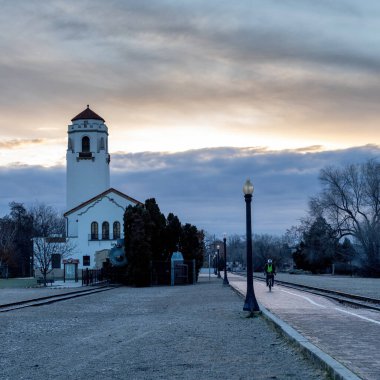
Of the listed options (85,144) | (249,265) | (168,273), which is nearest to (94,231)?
(85,144)

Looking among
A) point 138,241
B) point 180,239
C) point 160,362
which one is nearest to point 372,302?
point 160,362

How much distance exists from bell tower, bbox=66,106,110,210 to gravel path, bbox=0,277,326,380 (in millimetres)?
64192

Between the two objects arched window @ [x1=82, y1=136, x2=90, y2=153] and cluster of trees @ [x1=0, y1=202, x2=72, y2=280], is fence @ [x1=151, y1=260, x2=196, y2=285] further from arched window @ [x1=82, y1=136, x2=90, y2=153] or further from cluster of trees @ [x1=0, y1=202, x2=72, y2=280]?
arched window @ [x1=82, y1=136, x2=90, y2=153]

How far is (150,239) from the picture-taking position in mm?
54281

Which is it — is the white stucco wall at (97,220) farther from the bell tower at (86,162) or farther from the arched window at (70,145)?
the arched window at (70,145)

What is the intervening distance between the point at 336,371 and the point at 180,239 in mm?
50464

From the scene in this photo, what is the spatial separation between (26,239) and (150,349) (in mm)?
104718

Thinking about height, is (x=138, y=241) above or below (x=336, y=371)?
above

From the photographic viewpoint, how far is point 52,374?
33.9ft

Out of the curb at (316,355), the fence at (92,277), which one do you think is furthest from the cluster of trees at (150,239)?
the curb at (316,355)

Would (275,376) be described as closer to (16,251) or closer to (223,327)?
(223,327)

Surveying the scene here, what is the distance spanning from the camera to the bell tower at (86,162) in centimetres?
8569

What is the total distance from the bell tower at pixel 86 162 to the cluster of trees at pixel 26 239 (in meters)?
6.19

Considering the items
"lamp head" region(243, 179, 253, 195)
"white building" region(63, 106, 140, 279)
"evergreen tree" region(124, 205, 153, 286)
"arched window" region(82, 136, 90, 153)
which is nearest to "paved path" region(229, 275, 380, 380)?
"lamp head" region(243, 179, 253, 195)
